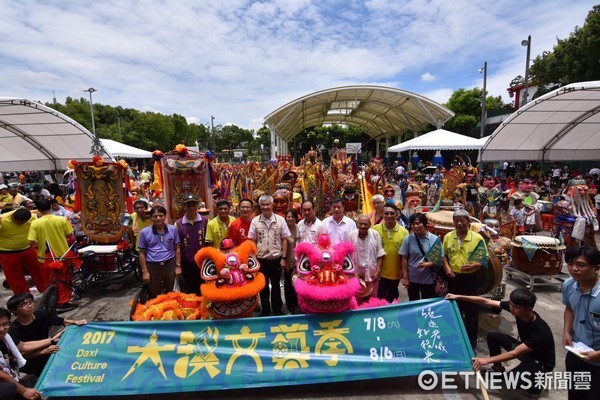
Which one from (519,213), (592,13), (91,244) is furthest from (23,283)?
(592,13)

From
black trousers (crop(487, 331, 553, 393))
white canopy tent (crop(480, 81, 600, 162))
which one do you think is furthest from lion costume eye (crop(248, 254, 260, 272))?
white canopy tent (crop(480, 81, 600, 162))

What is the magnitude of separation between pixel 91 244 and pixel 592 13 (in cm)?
2067

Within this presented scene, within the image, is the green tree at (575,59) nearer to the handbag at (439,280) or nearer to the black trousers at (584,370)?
the handbag at (439,280)

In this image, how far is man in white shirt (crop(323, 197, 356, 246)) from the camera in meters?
3.95

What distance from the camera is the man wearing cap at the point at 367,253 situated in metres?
3.58

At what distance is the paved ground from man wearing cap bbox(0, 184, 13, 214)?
2731 mm

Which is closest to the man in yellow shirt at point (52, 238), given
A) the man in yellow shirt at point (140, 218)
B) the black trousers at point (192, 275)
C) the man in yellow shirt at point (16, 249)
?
the man in yellow shirt at point (16, 249)

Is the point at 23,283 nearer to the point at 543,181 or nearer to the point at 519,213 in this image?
the point at 519,213

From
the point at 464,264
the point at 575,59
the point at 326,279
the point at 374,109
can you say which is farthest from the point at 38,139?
the point at 575,59

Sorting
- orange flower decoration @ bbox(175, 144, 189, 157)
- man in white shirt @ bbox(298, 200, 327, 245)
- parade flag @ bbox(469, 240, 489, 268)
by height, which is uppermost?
orange flower decoration @ bbox(175, 144, 189, 157)

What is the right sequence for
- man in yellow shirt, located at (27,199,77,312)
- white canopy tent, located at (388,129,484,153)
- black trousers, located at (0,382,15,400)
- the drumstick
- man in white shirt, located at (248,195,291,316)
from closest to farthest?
black trousers, located at (0,382,15,400) → the drumstick → man in white shirt, located at (248,195,291,316) → man in yellow shirt, located at (27,199,77,312) → white canopy tent, located at (388,129,484,153)

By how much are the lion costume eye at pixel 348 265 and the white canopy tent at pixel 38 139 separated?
9.24 meters

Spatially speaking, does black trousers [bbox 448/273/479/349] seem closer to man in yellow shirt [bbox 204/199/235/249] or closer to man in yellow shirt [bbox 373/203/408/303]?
man in yellow shirt [bbox 373/203/408/303]

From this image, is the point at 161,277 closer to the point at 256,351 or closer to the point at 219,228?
the point at 219,228
